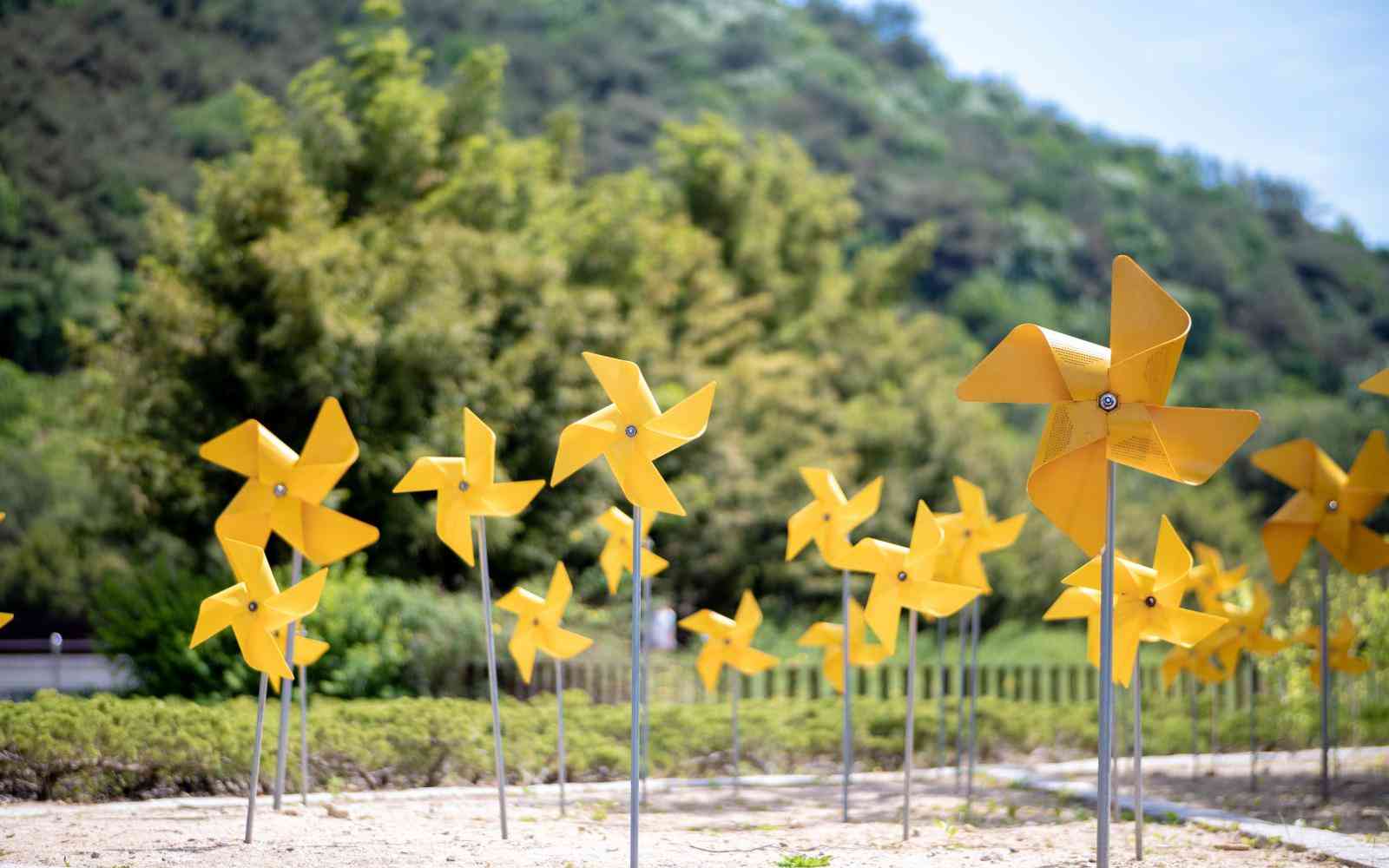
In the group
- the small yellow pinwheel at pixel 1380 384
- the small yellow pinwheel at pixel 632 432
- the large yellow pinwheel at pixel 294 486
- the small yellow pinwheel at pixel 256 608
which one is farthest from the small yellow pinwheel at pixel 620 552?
the small yellow pinwheel at pixel 1380 384

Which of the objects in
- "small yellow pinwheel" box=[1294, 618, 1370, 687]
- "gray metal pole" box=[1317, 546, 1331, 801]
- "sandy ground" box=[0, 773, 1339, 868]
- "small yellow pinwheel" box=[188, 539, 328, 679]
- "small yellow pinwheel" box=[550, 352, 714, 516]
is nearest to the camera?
"small yellow pinwheel" box=[550, 352, 714, 516]

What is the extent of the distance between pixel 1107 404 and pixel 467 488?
150 inches

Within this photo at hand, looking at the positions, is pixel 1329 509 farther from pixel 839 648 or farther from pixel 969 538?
pixel 839 648

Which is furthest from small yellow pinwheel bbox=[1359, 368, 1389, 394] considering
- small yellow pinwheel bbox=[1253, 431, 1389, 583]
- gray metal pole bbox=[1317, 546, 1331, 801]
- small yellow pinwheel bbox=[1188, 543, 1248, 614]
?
small yellow pinwheel bbox=[1188, 543, 1248, 614]

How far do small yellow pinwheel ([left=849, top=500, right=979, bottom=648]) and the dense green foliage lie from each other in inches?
240

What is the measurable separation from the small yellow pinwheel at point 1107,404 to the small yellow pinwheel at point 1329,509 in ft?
13.6

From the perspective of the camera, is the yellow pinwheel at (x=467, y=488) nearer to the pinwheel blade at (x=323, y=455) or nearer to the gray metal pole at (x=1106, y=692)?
the pinwheel blade at (x=323, y=455)

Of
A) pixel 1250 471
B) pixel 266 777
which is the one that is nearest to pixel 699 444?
pixel 266 777

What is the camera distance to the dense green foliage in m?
15.2

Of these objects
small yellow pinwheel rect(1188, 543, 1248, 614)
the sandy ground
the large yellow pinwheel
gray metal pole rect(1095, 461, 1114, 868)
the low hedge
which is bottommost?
the sandy ground

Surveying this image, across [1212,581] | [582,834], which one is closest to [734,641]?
[582,834]

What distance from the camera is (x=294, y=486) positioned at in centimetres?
773

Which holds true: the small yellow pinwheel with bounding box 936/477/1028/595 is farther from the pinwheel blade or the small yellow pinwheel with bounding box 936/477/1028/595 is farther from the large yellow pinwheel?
the pinwheel blade

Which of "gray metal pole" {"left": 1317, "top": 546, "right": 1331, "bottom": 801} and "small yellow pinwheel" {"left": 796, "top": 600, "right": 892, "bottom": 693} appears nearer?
"small yellow pinwheel" {"left": 796, "top": 600, "right": 892, "bottom": 693}
